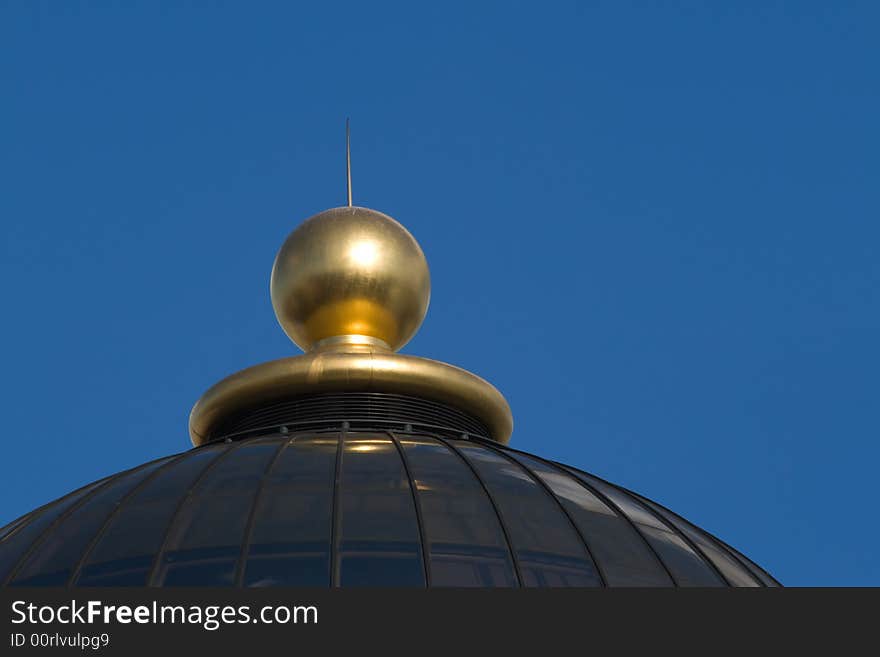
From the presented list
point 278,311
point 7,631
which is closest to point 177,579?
point 7,631

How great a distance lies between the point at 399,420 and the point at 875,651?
43.4 feet

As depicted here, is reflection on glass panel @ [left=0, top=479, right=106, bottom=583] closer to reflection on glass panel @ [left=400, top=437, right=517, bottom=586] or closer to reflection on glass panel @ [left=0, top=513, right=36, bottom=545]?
reflection on glass panel @ [left=0, top=513, right=36, bottom=545]

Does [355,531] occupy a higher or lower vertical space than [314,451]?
lower

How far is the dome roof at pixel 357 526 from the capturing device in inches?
870

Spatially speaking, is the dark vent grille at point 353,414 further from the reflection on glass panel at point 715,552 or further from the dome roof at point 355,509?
the reflection on glass panel at point 715,552

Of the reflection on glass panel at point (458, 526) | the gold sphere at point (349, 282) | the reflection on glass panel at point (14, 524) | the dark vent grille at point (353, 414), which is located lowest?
the reflection on glass panel at point (458, 526)

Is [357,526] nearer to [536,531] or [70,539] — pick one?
[536,531]

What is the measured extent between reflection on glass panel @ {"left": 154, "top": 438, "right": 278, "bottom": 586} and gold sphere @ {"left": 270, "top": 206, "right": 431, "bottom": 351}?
605 centimetres

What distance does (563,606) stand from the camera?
652 inches

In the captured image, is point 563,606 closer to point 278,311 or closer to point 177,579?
point 177,579

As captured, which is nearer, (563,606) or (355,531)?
(563,606)

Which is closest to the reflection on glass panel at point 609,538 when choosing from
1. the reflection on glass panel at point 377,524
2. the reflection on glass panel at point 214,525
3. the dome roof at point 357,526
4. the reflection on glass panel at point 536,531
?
the dome roof at point 357,526

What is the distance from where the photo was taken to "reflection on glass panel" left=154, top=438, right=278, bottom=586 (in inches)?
868

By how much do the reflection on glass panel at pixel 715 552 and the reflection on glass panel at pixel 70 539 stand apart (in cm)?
731
